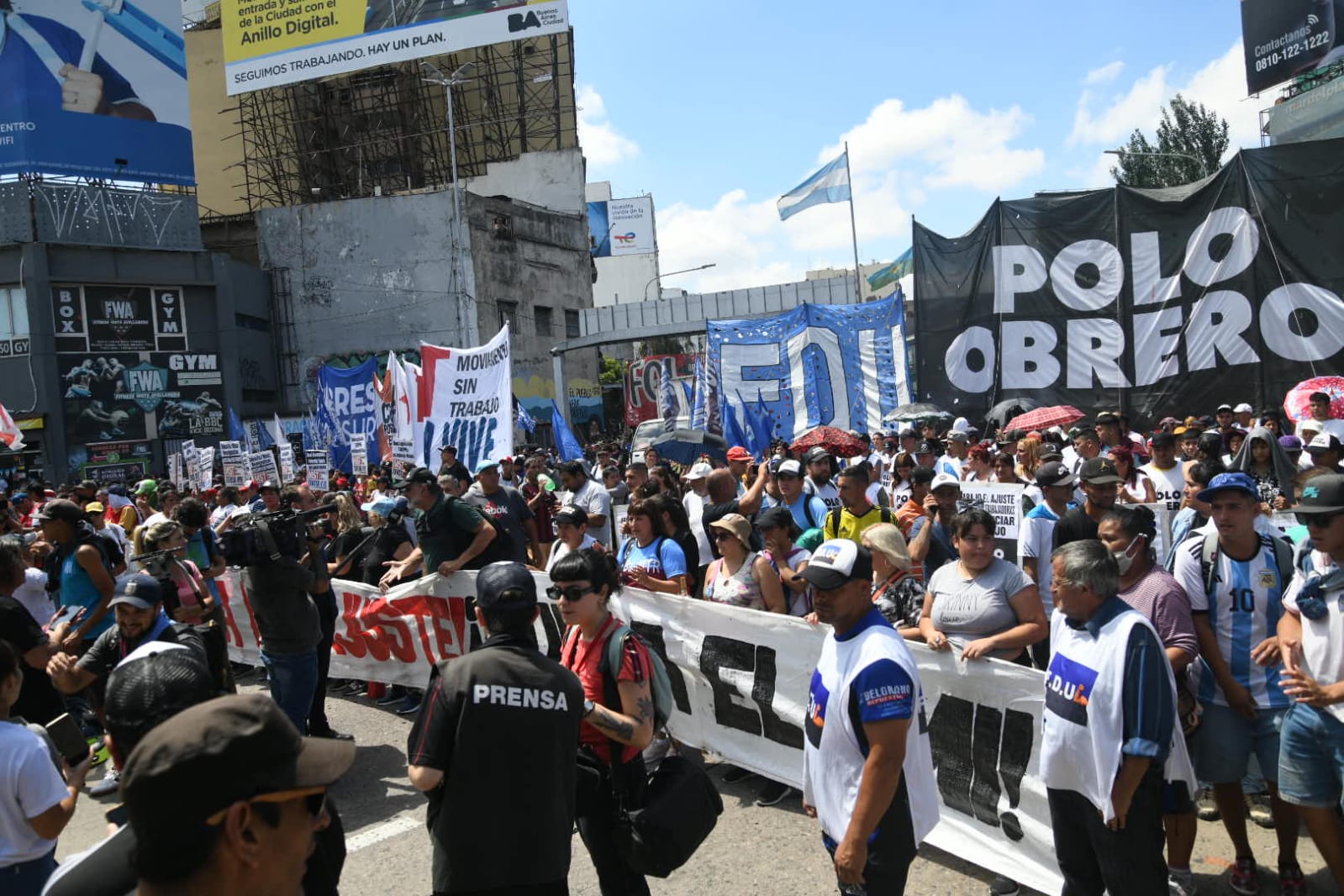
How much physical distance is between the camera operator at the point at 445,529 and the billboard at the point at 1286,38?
4023 centimetres

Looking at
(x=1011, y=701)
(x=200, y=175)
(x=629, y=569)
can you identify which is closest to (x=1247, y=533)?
(x=1011, y=701)

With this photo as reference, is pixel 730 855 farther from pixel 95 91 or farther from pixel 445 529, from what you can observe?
pixel 95 91

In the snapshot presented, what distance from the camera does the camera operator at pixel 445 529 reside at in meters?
6.95

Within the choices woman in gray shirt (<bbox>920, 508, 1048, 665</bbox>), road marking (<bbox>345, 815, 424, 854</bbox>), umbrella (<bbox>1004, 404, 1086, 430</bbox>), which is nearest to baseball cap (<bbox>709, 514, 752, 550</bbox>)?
woman in gray shirt (<bbox>920, 508, 1048, 665</bbox>)

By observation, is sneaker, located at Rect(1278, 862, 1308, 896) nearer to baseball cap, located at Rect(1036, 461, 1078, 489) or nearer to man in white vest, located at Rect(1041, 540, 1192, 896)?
man in white vest, located at Rect(1041, 540, 1192, 896)

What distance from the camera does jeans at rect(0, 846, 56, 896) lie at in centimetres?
310

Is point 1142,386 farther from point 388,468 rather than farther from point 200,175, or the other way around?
point 200,175

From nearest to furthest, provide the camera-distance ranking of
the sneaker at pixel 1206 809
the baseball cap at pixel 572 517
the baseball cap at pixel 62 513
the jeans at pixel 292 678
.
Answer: the sneaker at pixel 1206 809 < the jeans at pixel 292 678 < the baseball cap at pixel 62 513 < the baseball cap at pixel 572 517

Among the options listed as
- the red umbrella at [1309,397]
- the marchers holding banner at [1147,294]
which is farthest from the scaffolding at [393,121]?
the red umbrella at [1309,397]

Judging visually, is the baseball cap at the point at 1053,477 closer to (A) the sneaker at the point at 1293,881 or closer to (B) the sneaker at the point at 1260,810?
(B) the sneaker at the point at 1260,810

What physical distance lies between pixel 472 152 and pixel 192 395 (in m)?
18.0

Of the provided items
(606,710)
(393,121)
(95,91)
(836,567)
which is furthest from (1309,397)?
(393,121)

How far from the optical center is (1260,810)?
4.84 m

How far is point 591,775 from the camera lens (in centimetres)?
352
